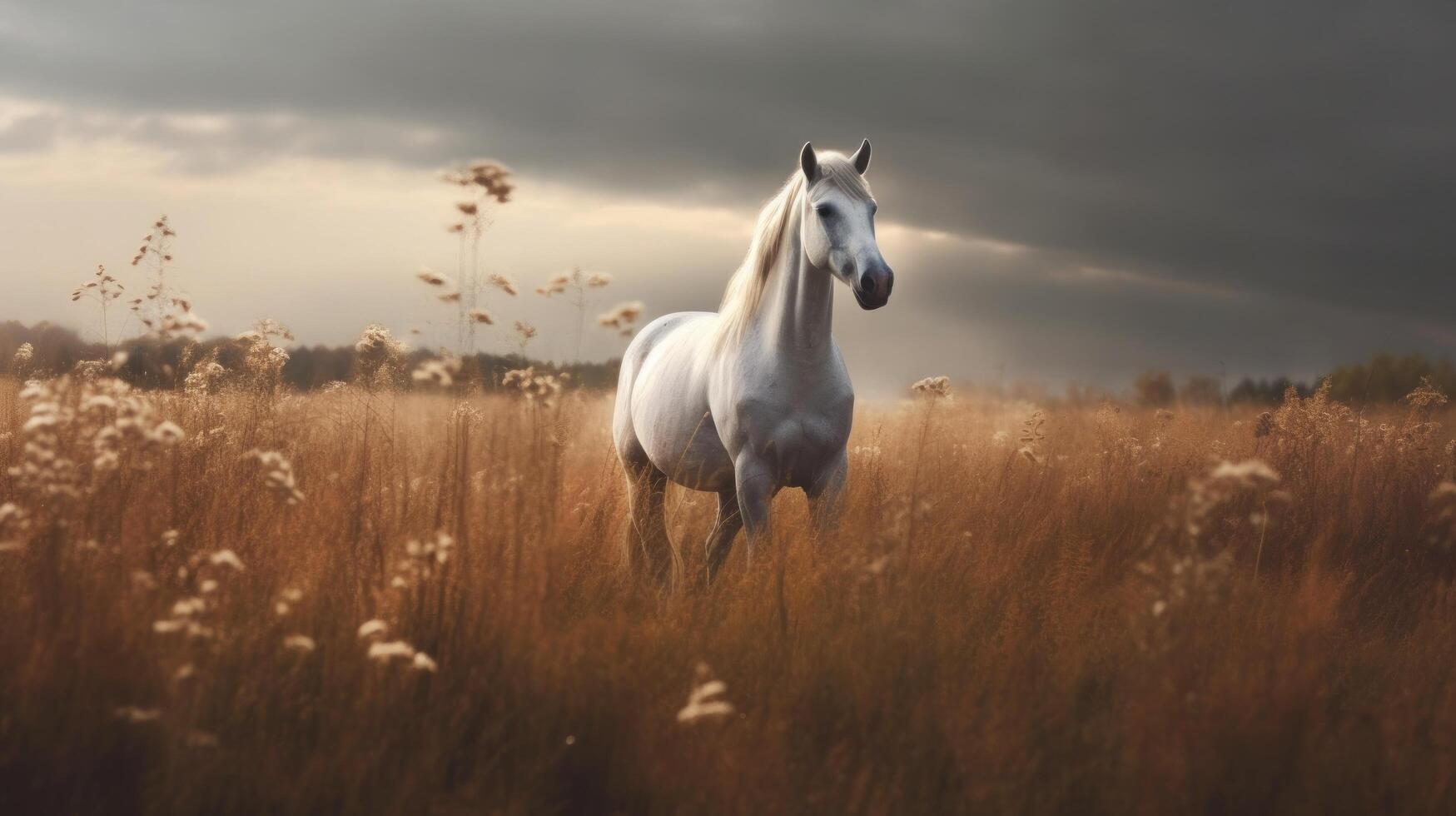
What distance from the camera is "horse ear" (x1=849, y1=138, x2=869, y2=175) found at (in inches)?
205

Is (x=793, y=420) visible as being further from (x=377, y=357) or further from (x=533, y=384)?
(x=377, y=357)

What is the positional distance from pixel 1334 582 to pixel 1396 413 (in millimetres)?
9267

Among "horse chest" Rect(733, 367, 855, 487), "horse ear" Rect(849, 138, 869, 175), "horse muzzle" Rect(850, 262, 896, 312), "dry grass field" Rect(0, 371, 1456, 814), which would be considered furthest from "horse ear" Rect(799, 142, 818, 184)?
"dry grass field" Rect(0, 371, 1456, 814)

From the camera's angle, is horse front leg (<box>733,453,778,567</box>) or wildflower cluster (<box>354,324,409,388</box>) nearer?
horse front leg (<box>733,453,778,567</box>)

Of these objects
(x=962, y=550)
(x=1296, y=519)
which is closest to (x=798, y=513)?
(x=962, y=550)

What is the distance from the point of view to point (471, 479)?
4.05 metres

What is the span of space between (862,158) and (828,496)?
5.86ft

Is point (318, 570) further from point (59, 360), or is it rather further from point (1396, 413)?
point (1396, 413)

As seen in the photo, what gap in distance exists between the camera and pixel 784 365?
509 centimetres

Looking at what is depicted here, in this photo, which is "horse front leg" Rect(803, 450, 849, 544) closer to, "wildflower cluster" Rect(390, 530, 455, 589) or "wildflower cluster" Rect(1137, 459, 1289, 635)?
"wildflower cluster" Rect(1137, 459, 1289, 635)

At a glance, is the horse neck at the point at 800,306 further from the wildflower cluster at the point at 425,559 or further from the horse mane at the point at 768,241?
the wildflower cluster at the point at 425,559

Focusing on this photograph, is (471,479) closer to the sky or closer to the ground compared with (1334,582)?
closer to the sky

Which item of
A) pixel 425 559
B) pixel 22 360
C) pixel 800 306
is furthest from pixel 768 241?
pixel 22 360

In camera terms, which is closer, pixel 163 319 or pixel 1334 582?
pixel 163 319
